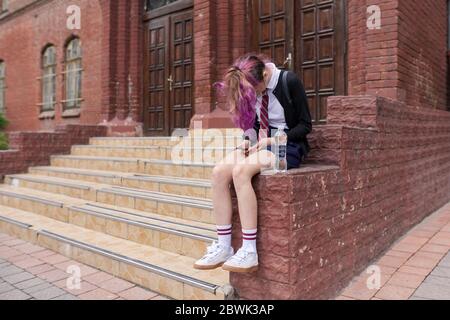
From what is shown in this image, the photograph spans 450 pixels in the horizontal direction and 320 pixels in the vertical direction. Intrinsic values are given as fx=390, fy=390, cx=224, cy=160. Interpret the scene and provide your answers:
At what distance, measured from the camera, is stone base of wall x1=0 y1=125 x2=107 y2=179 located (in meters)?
7.04

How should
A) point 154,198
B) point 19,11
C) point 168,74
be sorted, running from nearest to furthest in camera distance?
point 154,198, point 168,74, point 19,11

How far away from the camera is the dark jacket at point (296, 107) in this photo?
8.89 ft

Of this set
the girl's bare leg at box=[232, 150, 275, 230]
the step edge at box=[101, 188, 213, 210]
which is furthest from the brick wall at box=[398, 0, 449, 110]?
the girl's bare leg at box=[232, 150, 275, 230]

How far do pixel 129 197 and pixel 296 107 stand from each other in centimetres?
255

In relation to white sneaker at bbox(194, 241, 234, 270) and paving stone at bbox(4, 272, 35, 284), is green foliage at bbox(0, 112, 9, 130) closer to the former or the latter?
paving stone at bbox(4, 272, 35, 284)

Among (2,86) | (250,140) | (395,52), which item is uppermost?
(2,86)

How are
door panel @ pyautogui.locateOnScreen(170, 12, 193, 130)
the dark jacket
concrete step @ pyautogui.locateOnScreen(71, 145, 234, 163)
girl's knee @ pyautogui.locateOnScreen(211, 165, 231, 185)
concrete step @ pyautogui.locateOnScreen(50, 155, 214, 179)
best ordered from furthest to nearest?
1. door panel @ pyautogui.locateOnScreen(170, 12, 193, 130)
2. concrete step @ pyautogui.locateOnScreen(71, 145, 234, 163)
3. concrete step @ pyautogui.locateOnScreen(50, 155, 214, 179)
4. the dark jacket
5. girl's knee @ pyautogui.locateOnScreen(211, 165, 231, 185)

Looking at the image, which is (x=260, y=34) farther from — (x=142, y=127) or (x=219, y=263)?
(x=219, y=263)

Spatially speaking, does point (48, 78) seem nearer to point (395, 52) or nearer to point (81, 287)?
point (81, 287)

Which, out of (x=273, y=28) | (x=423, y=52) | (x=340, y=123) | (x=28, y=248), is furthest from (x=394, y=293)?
(x=273, y=28)

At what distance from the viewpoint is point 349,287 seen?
2.97 metres

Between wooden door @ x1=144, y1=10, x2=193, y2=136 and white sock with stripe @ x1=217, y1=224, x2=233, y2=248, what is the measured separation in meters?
5.32

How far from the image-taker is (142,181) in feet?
16.3

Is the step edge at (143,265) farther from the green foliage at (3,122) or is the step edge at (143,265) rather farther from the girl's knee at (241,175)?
the green foliage at (3,122)
